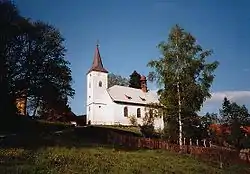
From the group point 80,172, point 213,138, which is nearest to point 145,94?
point 213,138

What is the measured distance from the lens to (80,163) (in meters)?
19.7

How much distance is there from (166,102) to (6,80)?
1668cm

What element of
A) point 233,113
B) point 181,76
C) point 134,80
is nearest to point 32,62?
point 181,76

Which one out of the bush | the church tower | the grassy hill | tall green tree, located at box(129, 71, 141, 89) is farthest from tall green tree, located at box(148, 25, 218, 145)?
tall green tree, located at box(129, 71, 141, 89)

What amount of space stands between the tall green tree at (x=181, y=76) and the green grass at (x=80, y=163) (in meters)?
9.43

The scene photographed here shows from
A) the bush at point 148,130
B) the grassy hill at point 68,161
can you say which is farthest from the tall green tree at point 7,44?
the bush at point 148,130

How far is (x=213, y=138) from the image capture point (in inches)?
2450

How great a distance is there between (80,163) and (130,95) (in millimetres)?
47537

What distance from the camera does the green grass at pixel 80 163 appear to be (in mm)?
17438

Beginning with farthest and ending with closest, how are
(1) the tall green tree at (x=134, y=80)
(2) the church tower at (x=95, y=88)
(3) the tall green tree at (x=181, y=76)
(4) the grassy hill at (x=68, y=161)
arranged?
(1) the tall green tree at (x=134, y=80) < (2) the church tower at (x=95, y=88) < (3) the tall green tree at (x=181, y=76) < (4) the grassy hill at (x=68, y=161)

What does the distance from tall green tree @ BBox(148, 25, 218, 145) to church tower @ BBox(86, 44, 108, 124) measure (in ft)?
100

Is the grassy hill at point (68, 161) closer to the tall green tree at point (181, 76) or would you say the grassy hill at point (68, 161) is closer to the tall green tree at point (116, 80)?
the tall green tree at point (181, 76)

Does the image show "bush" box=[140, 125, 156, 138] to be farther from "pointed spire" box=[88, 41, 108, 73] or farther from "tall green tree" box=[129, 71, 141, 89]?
"tall green tree" box=[129, 71, 141, 89]

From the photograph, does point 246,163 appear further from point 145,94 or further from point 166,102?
point 145,94
